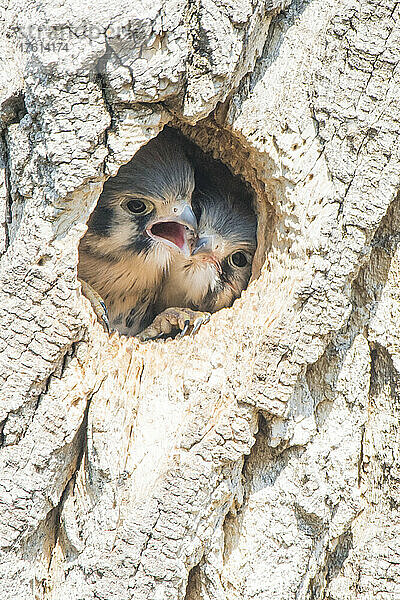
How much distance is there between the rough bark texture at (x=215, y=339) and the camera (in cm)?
246

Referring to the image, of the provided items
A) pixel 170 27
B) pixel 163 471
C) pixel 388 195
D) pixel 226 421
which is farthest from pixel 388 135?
pixel 163 471

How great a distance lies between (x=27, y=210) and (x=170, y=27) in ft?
2.49

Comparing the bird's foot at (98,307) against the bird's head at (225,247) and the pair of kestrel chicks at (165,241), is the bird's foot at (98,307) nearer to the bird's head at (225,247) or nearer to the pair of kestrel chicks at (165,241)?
the pair of kestrel chicks at (165,241)

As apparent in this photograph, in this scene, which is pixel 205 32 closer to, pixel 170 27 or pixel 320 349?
pixel 170 27

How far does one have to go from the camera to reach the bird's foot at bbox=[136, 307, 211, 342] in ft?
11.6

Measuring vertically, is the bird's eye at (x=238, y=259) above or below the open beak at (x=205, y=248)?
below

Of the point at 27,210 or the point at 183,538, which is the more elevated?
the point at 27,210

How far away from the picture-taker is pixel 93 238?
3.95 m

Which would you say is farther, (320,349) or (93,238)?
(93,238)

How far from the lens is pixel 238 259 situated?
4074 millimetres

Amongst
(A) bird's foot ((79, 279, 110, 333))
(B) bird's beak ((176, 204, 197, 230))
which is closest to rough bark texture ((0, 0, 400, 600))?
(A) bird's foot ((79, 279, 110, 333))

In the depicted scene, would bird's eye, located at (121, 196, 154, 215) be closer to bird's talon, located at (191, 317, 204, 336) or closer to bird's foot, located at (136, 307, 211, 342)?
bird's foot, located at (136, 307, 211, 342)

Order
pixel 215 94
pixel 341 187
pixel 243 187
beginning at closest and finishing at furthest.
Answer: pixel 215 94, pixel 341 187, pixel 243 187

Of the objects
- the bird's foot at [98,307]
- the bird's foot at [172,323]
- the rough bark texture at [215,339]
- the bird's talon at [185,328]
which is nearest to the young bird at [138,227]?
the bird's foot at [172,323]
